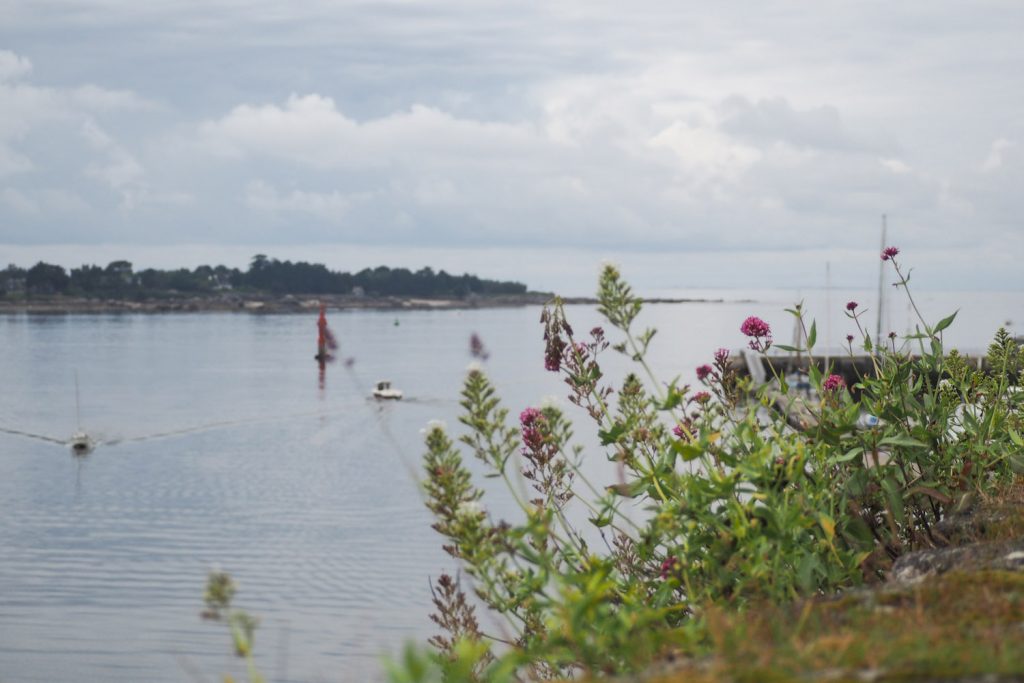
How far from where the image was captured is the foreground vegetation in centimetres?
330

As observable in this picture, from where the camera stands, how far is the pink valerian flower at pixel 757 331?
19.8ft

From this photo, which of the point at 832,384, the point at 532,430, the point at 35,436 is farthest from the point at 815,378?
the point at 35,436

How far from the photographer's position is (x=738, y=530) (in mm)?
4945

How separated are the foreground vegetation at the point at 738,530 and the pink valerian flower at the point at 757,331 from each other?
0.01 metres

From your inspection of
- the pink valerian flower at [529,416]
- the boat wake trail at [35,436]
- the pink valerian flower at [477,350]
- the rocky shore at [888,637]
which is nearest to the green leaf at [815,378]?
the pink valerian flower at [529,416]

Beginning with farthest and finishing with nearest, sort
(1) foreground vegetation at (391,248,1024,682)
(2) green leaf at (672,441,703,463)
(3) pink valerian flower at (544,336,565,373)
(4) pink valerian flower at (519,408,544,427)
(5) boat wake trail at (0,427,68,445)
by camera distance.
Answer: (5) boat wake trail at (0,427,68,445)
(4) pink valerian flower at (519,408,544,427)
(3) pink valerian flower at (544,336,565,373)
(2) green leaf at (672,441,703,463)
(1) foreground vegetation at (391,248,1024,682)

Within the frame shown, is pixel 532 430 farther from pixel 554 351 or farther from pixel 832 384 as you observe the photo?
pixel 832 384

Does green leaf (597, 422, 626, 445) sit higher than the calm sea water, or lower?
higher

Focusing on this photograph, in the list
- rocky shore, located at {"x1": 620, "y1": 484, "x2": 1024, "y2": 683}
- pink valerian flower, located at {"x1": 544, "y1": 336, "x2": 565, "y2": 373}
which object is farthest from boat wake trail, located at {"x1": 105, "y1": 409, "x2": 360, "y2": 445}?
rocky shore, located at {"x1": 620, "y1": 484, "x2": 1024, "y2": 683}

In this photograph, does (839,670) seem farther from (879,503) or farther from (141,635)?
(141,635)

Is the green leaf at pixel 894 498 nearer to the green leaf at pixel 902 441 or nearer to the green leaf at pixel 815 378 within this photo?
the green leaf at pixel 902 441

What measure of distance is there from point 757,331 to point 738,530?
1.48 metres

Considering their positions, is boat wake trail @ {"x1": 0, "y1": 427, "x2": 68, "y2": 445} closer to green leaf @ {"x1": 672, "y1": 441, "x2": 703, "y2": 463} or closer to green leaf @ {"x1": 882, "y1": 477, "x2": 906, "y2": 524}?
green leaf @ {"x1": 882, "y1": 477, "x2": 906, "y2": 524}

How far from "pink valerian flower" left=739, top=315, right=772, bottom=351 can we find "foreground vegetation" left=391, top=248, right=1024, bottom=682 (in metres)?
0.01
